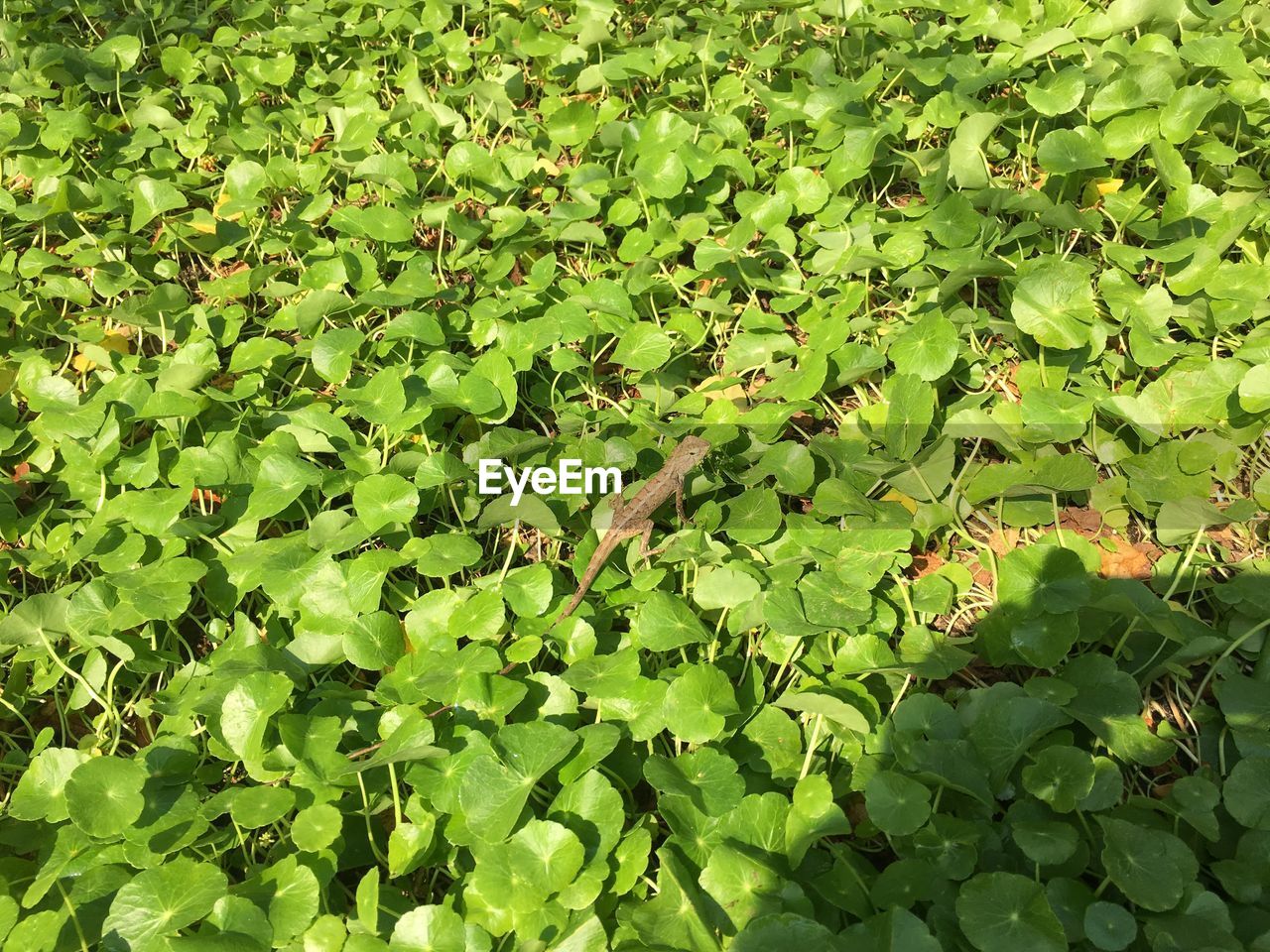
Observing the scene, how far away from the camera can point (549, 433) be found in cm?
249

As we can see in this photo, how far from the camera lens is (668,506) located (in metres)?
2.20

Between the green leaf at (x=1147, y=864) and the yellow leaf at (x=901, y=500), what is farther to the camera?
the yellow leaf at (x=901, y=500)

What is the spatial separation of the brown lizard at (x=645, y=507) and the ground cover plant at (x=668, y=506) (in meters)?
0.05

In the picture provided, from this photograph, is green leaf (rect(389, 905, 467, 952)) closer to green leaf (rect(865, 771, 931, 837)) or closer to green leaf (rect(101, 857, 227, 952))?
green leaf (rect(101, 857, 227, 952))

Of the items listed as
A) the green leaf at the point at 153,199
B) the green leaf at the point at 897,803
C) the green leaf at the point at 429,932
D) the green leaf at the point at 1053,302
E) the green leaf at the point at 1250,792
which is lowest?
the green leaf at the point at 429,932

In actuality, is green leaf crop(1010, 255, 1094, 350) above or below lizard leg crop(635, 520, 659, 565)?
above

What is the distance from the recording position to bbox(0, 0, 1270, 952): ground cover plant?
5.04ft

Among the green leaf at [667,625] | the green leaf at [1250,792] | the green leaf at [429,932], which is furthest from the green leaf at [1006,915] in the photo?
the green leaf at [429,932]

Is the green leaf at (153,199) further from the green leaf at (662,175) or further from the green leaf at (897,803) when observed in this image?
the green leaf at (897,803)

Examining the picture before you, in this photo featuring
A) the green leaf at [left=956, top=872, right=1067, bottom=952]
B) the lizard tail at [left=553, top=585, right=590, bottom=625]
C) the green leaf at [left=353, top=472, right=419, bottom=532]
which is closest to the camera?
the green leaf at [left=956, top=872, right=1067, bottom=952]

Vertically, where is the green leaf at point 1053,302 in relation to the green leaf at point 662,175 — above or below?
below

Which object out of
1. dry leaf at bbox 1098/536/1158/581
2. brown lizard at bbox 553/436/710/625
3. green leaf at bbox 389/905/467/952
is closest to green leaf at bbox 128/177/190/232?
brown lizard at bbox 553/436/710/625

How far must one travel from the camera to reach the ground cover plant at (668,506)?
5.04 ft

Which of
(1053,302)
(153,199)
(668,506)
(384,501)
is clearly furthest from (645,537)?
(153,199)
